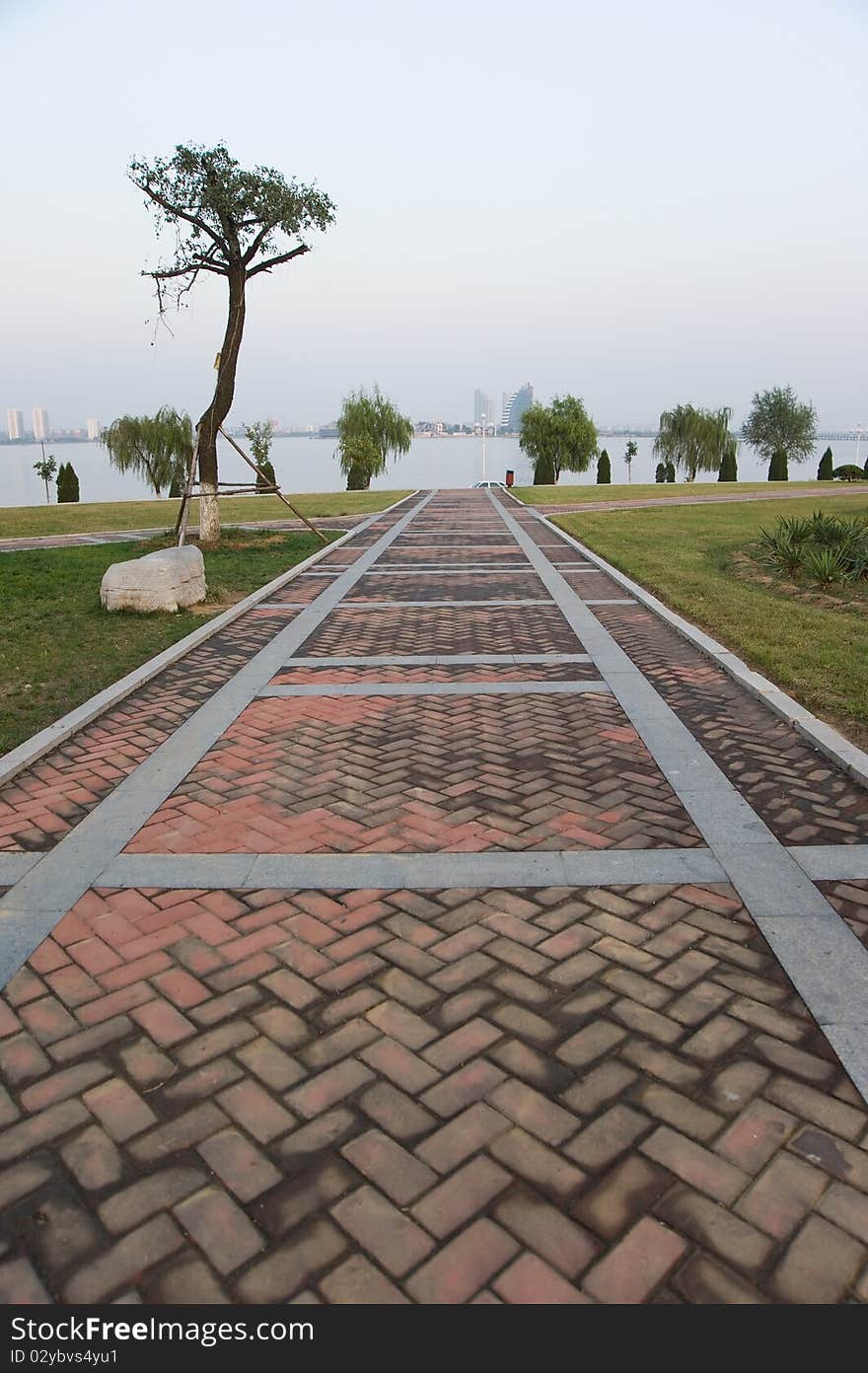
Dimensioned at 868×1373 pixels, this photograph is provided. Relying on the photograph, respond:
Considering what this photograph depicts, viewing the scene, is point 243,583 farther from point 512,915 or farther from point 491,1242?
point 491,1242

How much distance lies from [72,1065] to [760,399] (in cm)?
7139

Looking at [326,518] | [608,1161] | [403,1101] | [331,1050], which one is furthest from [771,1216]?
[326,518]

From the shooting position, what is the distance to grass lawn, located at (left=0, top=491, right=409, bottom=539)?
68.9 ft

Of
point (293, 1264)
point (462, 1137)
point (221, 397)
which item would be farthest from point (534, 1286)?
point (221, 397)

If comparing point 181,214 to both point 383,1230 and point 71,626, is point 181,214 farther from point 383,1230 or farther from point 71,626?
point 383,1230

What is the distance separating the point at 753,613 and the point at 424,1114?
299 inches

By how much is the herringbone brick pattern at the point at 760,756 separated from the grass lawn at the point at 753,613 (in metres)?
0.40

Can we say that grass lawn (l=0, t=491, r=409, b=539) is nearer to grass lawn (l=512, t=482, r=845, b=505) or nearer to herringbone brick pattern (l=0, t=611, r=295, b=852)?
grass lawn (l=512, t=482, r=845, b=505)

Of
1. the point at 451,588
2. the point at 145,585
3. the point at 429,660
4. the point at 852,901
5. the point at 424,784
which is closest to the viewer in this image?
the point at 852,901

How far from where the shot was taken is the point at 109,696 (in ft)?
20.7

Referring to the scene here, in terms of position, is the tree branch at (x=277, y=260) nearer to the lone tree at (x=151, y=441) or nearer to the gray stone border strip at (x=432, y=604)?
the gray stone border strip at (x=432, y=604)

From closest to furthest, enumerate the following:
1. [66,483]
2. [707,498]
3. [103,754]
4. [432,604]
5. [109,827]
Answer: [109,827] → [103,754] → [432,604] → [707,498] → [66,483]

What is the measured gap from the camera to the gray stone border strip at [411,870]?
3.59 m

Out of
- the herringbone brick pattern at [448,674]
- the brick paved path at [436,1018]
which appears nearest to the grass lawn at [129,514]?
the herringbone brick pattern at [448,674]
